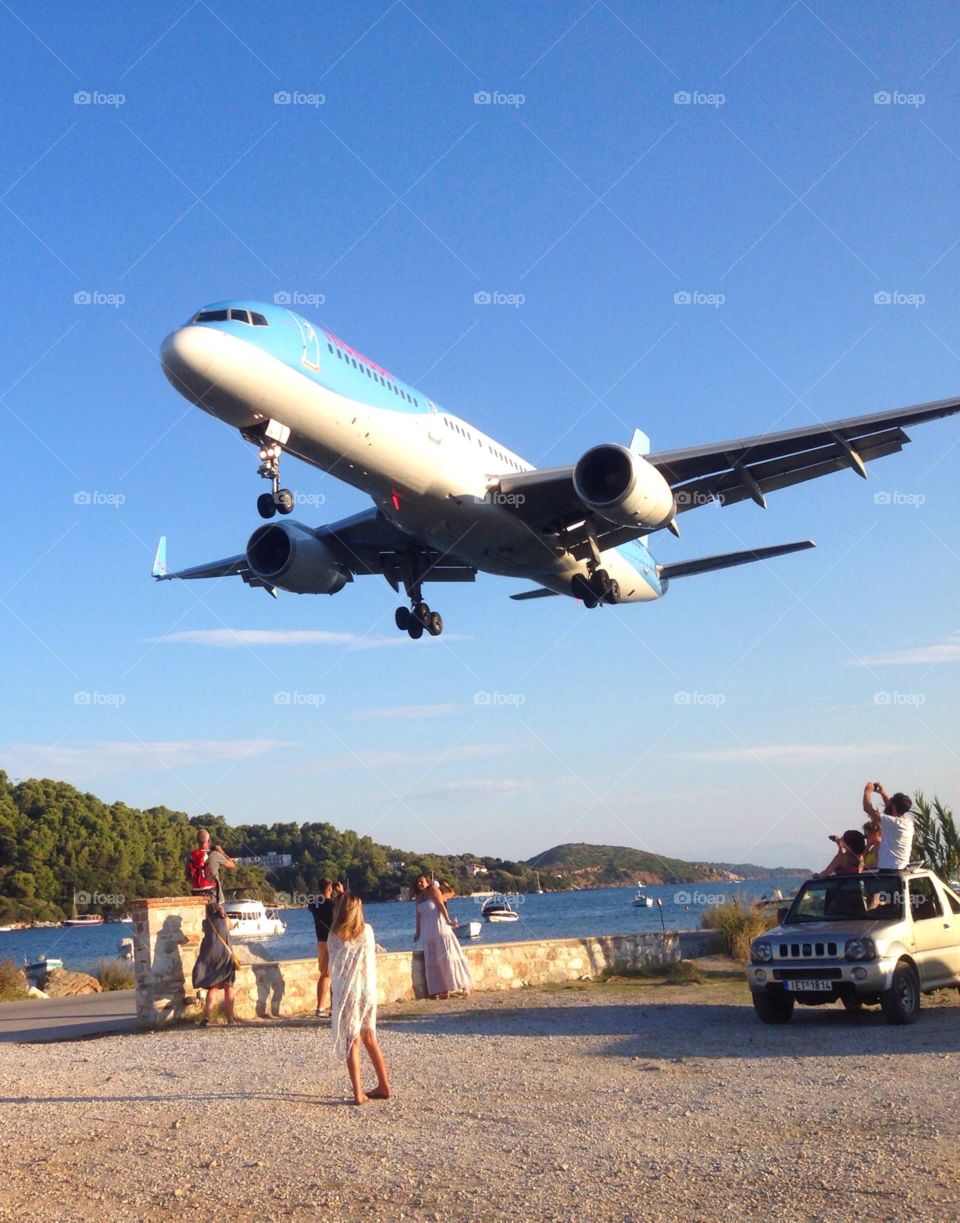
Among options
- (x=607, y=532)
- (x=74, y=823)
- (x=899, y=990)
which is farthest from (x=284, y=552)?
(x=74, y=823)

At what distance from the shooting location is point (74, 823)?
96.8 metres

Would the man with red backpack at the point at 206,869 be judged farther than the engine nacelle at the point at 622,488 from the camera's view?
No

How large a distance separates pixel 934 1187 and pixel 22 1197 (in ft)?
13.9

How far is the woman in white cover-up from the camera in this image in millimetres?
7773

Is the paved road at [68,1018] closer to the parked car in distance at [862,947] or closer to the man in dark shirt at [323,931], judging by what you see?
the man in dark shirt at [323,931]

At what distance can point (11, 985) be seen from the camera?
2153cm

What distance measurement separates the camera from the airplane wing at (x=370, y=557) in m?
24.8

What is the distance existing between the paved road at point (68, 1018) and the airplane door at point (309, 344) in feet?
30.7

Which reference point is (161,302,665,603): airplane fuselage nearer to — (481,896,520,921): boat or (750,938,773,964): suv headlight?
(750,938,773,964): suv headlight

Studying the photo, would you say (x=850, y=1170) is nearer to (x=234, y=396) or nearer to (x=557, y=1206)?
(x=557, y=1206)

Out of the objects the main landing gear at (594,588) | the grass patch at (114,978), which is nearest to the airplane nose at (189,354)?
the main landing gear at (594,588)

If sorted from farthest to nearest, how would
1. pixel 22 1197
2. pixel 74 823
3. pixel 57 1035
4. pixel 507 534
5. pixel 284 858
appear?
pixel 74 823, pixel 284 858, pixel 507 534, pixel 57 1035, pixel 22 1197

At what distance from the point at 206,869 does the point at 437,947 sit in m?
3.12

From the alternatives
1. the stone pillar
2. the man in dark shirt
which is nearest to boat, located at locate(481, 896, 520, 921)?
the man in dark shirt
